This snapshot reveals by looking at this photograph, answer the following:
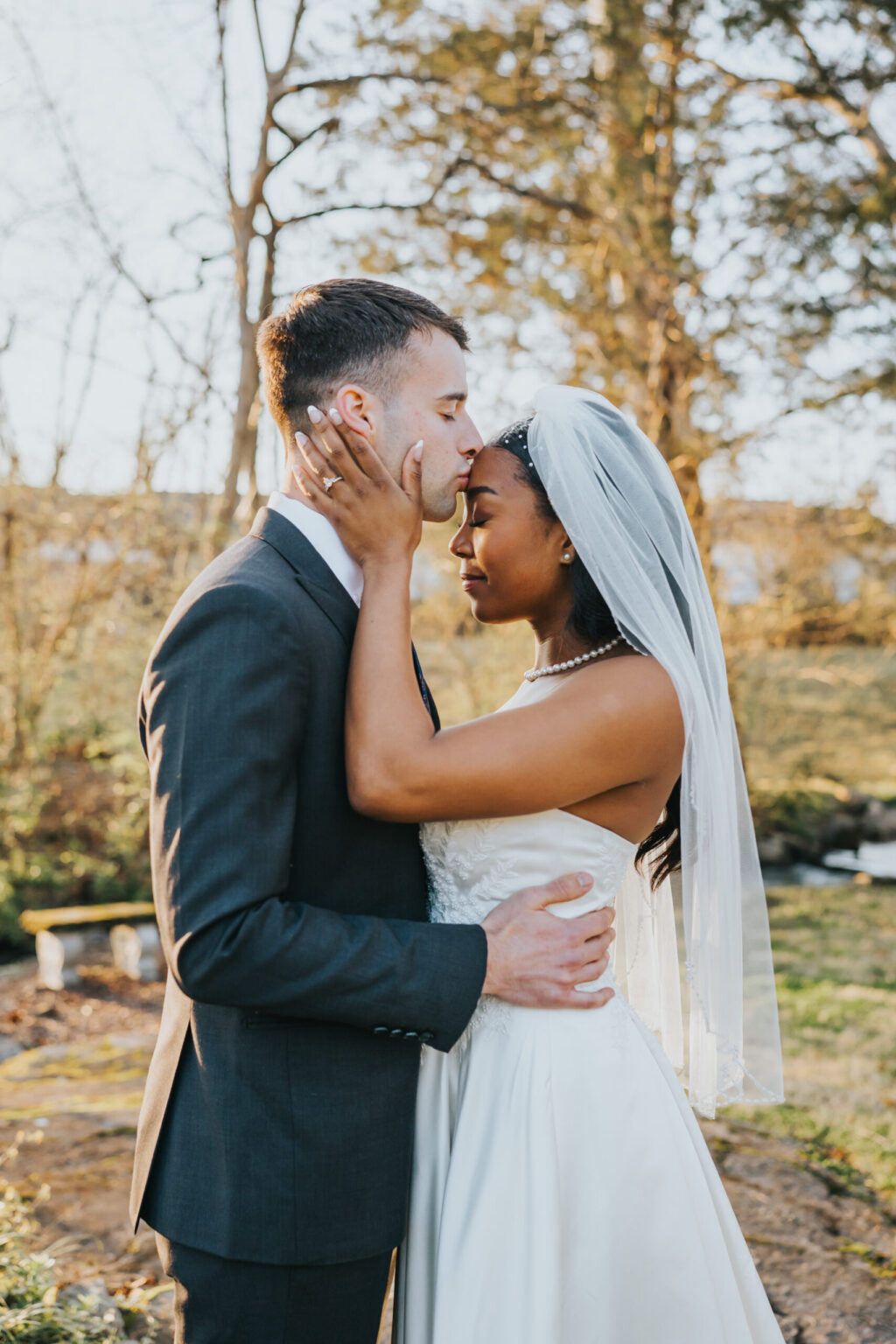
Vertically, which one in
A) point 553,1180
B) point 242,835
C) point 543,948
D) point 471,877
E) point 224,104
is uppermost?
point 224,104

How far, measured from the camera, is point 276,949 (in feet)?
5.22

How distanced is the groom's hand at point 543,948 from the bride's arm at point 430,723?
18 centimetres

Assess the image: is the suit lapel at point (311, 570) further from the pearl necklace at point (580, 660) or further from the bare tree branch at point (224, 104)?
the bare tree branch at point (224, 104)

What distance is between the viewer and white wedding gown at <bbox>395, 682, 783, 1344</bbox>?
1927 mm

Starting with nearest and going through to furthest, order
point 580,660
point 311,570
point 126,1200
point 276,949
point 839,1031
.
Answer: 1. point 276,949
2. point 311,570
3. point 580,660
4. point 126,1200
5. point 839,1031

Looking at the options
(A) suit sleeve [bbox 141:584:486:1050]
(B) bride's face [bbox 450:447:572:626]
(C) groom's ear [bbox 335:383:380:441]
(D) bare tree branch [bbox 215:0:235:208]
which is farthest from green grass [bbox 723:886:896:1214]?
(D) bare tree branch [bbox 215:0:235:208]

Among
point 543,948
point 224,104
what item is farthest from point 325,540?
point 224,104

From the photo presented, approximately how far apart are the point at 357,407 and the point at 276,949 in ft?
3.13

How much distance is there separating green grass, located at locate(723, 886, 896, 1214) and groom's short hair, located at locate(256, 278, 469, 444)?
11.9 feet

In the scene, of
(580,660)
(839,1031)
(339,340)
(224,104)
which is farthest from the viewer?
(224,104)

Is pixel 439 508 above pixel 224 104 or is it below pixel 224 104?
below

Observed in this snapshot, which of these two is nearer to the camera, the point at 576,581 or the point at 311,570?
the point at 311,570

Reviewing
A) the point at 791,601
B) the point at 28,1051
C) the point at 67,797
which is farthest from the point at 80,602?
the point at 791,601

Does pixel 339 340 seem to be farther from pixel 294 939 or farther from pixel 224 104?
pixel 224 104
